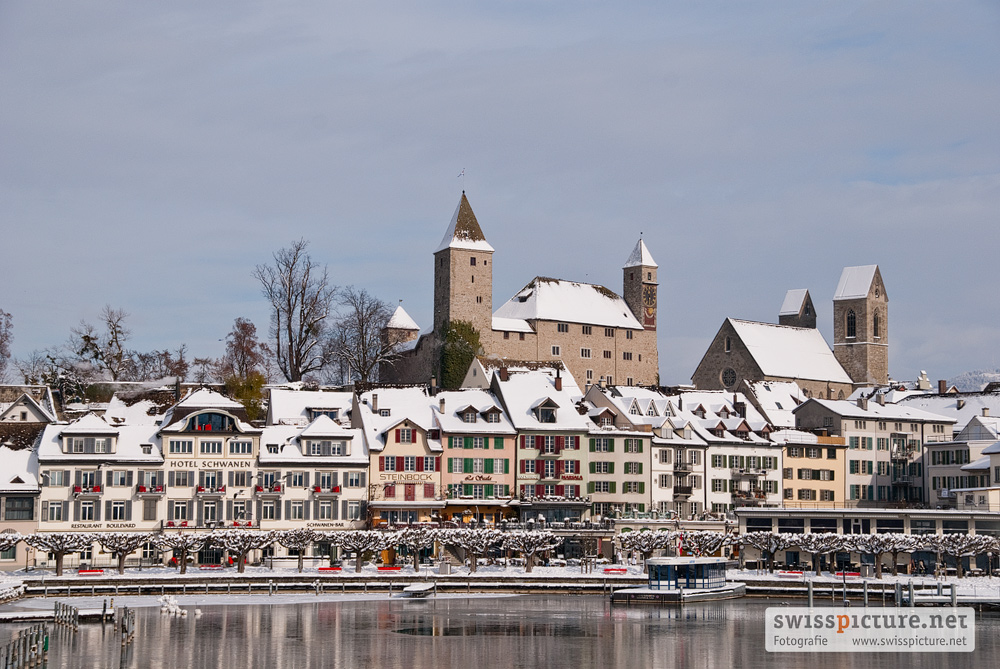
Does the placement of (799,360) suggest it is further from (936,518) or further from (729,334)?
(936,518)

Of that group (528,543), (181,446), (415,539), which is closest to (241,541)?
(415,539)

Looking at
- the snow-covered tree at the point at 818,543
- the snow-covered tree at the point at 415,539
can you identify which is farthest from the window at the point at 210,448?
the snow-covered tree at the point at 818,543

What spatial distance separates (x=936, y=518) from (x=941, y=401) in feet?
104

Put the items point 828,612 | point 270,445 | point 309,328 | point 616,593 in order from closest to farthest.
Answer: point 828,612 < point 616,593 < point 270,445 < point 309,328

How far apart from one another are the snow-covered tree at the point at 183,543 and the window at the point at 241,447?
7921 millimetres

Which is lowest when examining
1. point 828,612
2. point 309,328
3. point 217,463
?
point 828,612

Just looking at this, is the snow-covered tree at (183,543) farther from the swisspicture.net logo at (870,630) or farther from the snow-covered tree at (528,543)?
the swisspicture.net logo at (870,630)

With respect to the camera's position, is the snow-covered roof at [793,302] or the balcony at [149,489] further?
the snow-covered roof at [793,302]

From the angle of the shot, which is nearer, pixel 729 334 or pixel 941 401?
pixel 941 401

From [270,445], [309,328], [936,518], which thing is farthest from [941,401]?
[270,445]

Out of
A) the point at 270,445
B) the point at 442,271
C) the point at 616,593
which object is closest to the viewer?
the point at 616,593

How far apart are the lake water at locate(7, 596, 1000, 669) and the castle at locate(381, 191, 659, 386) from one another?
65.8 meters

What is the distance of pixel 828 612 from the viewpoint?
7406 centimetres

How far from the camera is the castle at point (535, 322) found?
145 meters
